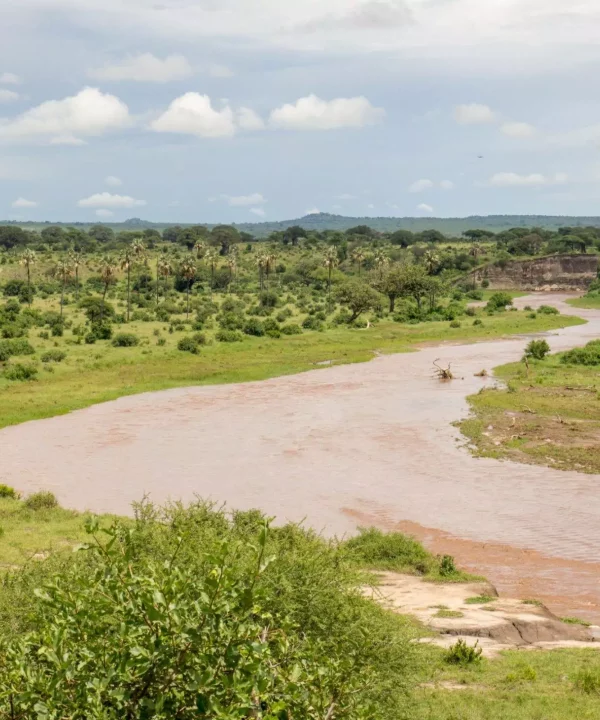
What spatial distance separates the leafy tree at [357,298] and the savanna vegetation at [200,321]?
162mm

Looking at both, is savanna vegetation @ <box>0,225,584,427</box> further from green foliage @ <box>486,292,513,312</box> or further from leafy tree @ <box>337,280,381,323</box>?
green foliage @ <box>486,292,513,312</box>

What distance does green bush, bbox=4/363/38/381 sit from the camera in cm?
5653

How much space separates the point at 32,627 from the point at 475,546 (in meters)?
16.9

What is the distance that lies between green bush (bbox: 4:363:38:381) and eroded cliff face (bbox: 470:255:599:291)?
9530 centimetres

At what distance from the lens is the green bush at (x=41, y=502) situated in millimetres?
29594

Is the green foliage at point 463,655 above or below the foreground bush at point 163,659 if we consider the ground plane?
below

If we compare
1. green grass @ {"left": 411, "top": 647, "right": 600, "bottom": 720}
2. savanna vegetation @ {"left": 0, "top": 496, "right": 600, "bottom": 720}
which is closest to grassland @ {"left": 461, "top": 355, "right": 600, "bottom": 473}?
savanna vegetation @ {"left": 0, "top": 496, "right": 600, "bottom": 720}

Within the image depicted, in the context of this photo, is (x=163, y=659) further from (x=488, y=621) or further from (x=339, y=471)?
(x=339, y=471)

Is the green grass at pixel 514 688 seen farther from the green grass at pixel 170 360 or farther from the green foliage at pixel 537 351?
the green foliage at pixel 537 351

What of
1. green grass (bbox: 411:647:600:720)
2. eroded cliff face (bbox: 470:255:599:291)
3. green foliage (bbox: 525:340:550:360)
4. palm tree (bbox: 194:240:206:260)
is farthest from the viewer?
eroded cliff face (bbox: 470:255:599:291)

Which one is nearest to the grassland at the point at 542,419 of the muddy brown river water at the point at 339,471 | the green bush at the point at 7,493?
the muddy brown river water at the point at 339,471

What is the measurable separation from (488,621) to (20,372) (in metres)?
43.6

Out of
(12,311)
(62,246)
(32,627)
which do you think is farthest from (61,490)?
(62,246)

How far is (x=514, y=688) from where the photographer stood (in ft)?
52.8
